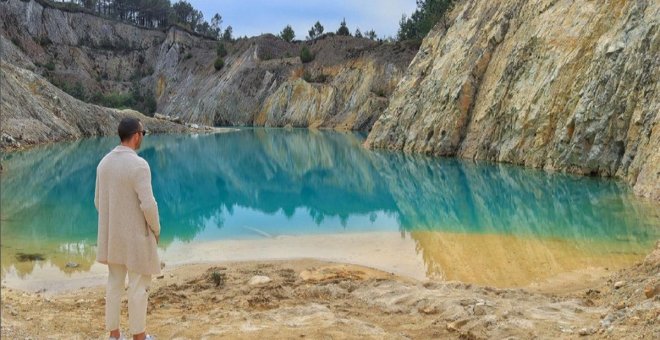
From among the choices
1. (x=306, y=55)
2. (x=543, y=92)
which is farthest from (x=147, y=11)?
(x=543, y=92)

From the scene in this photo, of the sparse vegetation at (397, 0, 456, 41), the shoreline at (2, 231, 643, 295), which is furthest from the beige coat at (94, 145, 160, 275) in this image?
the sparse vegetation at (397, 0, 456, 41)

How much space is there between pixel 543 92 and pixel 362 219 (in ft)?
43.4

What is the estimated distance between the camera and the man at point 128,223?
14.9 ft

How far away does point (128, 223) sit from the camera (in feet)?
15.0

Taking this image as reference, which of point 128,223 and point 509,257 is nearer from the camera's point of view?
point 128,223

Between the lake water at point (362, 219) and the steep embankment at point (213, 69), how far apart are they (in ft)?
135

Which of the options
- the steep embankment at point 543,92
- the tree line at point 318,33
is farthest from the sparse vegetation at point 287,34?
the steep embankment at point 543,92

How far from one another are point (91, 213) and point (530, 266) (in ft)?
33.5

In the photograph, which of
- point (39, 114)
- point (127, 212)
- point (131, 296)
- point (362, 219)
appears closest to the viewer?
point (127, 212)

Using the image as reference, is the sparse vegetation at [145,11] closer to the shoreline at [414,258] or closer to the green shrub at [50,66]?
the green shrub at [50,66]

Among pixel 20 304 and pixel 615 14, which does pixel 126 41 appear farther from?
pixel 20 304

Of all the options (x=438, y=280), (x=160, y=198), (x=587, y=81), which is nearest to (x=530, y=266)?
(x=438, y=280)

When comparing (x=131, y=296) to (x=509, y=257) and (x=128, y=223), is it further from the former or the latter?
(x=509, y=257)

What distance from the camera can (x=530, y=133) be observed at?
24.2 meters
